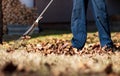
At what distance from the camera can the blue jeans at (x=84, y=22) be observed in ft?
21.2

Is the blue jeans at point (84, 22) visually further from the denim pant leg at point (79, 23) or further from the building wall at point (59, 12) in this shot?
the building wall at point (59, 12)

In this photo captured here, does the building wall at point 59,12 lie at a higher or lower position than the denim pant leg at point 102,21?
lower

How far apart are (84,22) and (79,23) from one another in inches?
2.8

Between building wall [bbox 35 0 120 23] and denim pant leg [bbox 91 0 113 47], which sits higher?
denim pant leg [bbox 91 0 113 47]

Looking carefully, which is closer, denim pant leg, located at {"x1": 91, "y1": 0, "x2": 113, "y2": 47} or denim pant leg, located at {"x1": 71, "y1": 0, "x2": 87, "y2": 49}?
denim pant leg, located at {"x1": 91, "y1": 0, "x2": 113, "y2": 47}

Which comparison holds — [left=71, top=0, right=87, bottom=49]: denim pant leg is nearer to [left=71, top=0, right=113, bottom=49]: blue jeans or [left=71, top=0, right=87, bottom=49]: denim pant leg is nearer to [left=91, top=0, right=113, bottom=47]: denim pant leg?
[left=71, top=0, right=113, bottom=49]: blue jeans

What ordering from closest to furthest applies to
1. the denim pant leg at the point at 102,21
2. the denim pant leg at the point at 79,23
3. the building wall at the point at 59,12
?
1. the denim pant leg at the point at 102,21
2. the denim pant leg at the point at 79,23
3. the building wall at the point at 59,12

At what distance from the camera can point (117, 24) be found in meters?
14.0

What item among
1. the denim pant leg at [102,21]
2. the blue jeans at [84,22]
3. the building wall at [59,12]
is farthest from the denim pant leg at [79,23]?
the building wall at [59,12]

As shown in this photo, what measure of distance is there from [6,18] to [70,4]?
2.27m

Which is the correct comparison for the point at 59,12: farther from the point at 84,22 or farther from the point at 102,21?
the point at 102,21


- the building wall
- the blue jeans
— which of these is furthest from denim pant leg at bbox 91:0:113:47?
the building wall

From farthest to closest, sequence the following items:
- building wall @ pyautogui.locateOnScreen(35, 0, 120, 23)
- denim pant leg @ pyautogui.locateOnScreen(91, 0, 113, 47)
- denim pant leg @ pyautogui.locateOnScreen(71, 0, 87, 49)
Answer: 1. building wall @ pyautogui.locateOnScreen(35, 0, 120, 23)
2. denim pant leg @ pyautogui.locateOnScreen(71, 0, 87, 49)
3. denim pant leg @ pyautogui.locateOnScreen(91, 0, 113, 47)

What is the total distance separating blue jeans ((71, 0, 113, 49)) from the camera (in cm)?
648
